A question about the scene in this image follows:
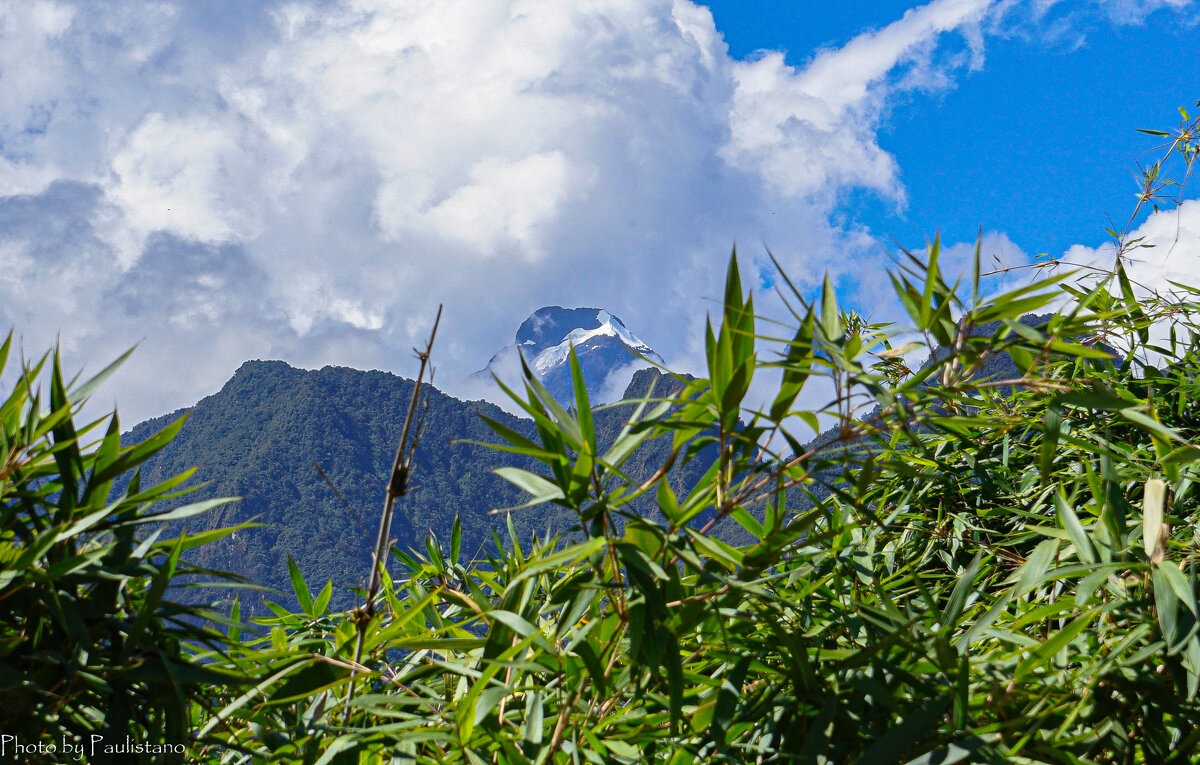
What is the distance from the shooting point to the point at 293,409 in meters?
57.3

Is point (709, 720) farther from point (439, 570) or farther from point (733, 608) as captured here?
point (439, 570)

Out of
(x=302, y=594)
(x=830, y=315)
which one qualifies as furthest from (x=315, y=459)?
(x=830, y=315)

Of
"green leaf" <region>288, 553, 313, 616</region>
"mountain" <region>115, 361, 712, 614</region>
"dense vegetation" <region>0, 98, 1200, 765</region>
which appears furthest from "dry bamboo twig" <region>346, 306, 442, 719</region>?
"mountain" <region>115, 361, 712, 614</region>

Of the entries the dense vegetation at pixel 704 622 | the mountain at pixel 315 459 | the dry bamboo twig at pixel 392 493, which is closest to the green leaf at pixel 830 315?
the dense vegetation at pixel 704 622

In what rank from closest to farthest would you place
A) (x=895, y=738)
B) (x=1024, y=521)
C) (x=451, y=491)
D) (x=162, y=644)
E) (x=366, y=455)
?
(x=895, y=738)
(x=162, y=644)
(x=1024, y=521)
(x=451, y=491)
(x=366, y=455)

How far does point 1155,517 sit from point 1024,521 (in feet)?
4.23

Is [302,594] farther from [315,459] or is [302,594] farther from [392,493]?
[315,459]

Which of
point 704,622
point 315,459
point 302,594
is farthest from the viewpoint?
point 315,459

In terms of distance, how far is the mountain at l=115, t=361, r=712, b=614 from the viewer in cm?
4594

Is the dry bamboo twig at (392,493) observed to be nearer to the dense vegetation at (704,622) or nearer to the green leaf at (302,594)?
the dense vegetation at (704,622)

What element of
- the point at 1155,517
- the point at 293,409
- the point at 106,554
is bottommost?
the point at 106,554

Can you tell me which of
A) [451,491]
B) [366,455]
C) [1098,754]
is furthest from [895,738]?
[366,455]

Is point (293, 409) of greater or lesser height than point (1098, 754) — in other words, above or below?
above

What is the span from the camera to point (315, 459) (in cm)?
5000
